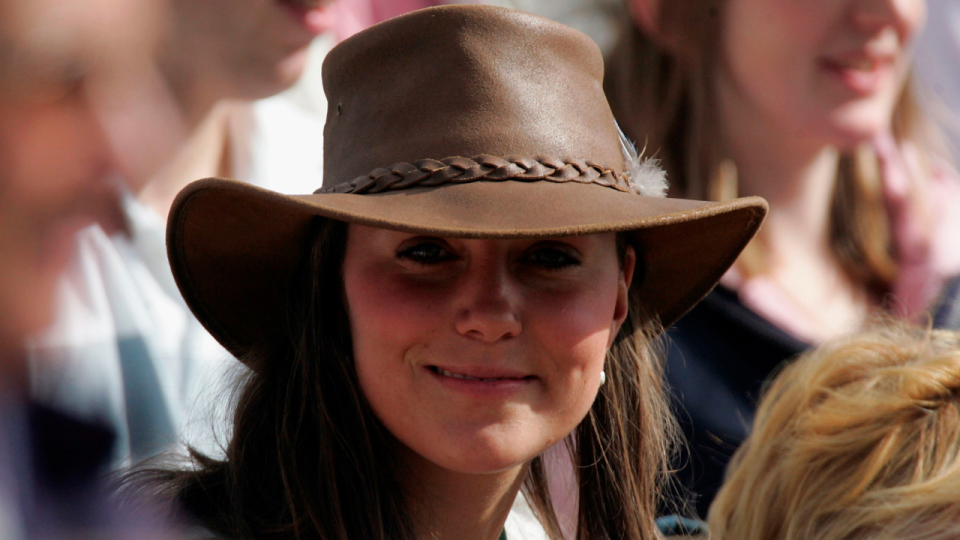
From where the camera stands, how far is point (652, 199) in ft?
5.19

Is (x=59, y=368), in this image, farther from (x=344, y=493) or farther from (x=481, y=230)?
(x=481, y=230)

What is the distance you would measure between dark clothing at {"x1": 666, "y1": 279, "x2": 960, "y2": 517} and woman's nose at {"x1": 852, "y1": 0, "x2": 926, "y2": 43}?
108 centimetres

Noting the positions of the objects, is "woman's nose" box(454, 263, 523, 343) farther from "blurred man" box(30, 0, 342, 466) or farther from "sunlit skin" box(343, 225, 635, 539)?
"blurred man" box(30, 0, 342, 466)

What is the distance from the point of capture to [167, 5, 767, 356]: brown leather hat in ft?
4.62

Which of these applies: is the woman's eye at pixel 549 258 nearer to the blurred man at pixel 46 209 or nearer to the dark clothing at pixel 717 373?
the blurred man at pixel 46 209

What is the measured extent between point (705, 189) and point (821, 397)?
1293 mm

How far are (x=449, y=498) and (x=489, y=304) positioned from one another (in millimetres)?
458

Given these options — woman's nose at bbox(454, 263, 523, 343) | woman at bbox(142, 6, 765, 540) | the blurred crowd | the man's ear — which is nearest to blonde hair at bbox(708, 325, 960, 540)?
the blurred crowd

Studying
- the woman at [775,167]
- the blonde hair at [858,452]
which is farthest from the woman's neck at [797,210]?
the blonde hair at [858,452]

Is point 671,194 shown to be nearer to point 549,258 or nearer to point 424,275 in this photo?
point 549,258

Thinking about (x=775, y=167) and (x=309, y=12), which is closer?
(x=309, y=12)

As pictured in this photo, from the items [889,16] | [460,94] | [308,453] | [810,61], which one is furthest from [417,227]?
[889,16]

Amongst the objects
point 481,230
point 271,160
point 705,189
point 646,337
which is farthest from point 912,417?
point 271,160

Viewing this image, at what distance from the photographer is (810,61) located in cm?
322
